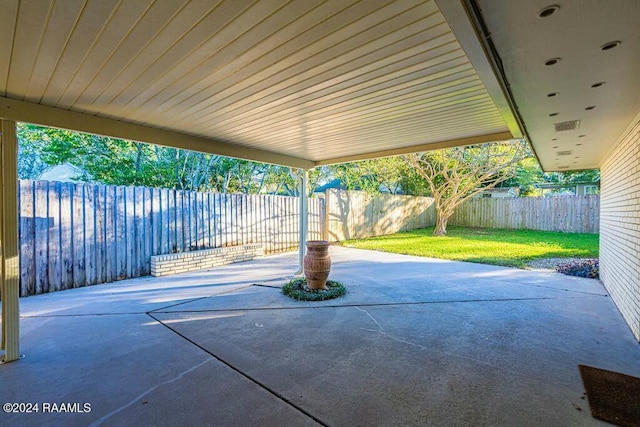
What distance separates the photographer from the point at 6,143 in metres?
2.66

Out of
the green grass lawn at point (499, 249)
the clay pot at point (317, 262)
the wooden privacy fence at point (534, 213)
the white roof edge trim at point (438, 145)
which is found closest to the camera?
the white roof edge trim at point (438, 145)

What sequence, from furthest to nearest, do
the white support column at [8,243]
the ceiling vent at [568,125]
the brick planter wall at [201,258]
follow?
1. the brick planter wall at [201,258]
2. the ceiling vent at [568,125]
3. the white support column at [8,243]

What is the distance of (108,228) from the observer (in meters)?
5.43

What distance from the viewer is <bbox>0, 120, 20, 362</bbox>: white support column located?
263cm

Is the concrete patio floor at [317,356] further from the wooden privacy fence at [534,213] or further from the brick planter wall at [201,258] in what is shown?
the wooden privacy fence at [534,213]

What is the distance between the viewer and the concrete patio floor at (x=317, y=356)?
1963 mm

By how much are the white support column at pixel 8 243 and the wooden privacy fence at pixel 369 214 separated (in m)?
8.31

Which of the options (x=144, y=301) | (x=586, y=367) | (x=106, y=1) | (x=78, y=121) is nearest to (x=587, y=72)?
(x=586, y=367)

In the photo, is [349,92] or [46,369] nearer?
[46,369]

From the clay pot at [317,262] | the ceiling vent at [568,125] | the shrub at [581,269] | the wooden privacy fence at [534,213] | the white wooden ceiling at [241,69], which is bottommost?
the shrub at [581,269]

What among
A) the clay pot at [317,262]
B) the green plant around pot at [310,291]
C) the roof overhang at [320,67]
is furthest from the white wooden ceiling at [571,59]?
the green plant around pot at [310,291]

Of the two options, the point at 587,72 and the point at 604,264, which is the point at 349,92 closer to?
the point at 587,72

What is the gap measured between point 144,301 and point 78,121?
2.53 meters

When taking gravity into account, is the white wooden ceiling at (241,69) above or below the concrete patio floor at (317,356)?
above
